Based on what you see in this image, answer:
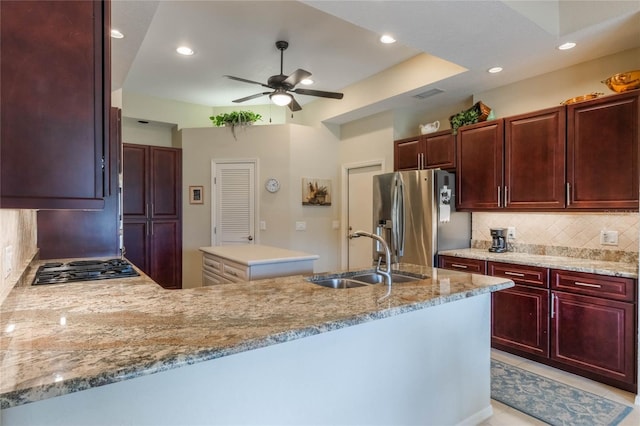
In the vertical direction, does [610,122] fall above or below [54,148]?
above

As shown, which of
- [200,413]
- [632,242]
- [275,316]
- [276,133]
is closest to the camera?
[200,413]

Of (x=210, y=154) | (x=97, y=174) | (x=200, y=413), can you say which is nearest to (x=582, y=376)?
(x=200, y=413)

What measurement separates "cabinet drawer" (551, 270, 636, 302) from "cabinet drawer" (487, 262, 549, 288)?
0.07 metres

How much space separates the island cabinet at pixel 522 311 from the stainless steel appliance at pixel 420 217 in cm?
64

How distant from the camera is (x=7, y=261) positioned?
1.58m

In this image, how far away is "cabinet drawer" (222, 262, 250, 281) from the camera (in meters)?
2.97

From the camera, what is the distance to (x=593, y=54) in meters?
3.10

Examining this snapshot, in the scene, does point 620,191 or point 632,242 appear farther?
point 632,242

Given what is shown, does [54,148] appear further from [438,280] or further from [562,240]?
[562,240]

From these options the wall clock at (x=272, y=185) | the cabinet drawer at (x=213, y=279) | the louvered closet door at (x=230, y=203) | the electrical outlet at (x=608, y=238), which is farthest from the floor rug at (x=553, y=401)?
the louvered closet door at (x=230, y=203)

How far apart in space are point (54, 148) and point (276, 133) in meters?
4.49

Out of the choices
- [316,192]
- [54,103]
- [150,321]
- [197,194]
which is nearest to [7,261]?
[150,321]

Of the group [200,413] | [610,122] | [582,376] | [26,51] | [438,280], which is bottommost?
[582,376]

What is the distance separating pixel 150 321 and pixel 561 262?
3122 millimetres
